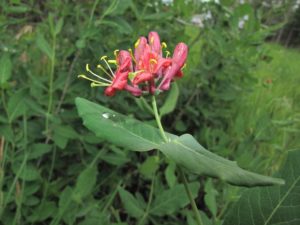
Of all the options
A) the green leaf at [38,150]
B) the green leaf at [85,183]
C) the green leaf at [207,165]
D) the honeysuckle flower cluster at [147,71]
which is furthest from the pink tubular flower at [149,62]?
the green leaf at [38,150]

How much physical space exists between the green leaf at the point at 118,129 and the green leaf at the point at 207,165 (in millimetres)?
30

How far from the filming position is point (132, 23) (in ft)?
4.39

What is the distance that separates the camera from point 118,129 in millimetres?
509

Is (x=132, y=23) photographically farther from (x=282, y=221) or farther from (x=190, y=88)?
(x=282, y=221)

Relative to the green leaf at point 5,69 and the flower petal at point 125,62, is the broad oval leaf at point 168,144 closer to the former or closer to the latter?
the flower petal at point 125,62

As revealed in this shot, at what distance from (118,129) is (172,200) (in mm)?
441

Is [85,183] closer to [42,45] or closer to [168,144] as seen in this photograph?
[42,45]

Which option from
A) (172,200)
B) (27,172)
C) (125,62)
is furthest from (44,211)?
(125,62)

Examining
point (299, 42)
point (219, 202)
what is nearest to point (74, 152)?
point (219, 202)

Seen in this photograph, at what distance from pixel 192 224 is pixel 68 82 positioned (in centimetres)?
57

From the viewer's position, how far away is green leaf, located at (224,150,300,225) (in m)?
0.45

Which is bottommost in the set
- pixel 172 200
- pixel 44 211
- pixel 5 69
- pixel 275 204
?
pixel 44 211

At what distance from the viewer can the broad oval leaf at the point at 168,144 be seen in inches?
Result: 16.0

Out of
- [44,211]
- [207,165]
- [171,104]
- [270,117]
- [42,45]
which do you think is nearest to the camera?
[207,165]
